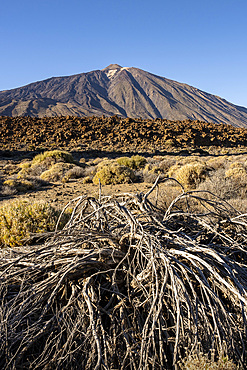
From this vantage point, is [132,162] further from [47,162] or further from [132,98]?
[132,98]

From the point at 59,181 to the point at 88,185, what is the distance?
2.16 metres


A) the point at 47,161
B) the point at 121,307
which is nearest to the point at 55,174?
the point at 47,161

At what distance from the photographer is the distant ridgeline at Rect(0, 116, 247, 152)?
1052 inches

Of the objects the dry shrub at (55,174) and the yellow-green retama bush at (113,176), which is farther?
the dry shrub at (55,174)

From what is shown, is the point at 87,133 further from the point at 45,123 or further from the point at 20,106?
the point at 20,106

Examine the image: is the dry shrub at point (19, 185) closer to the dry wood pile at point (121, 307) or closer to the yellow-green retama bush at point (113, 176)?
the yellow-green retama bush at point (113, 176)

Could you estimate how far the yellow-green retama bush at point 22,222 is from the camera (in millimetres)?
3783

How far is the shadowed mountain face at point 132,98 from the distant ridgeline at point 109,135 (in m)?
94.8

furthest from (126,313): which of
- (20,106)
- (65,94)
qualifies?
(65,94)

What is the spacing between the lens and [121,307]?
1.54 m

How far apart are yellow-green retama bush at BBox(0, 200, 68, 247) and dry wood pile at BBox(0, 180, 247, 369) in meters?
2.00

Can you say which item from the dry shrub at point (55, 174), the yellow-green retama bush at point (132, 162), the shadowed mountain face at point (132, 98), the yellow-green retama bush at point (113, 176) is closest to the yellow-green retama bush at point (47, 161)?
the dry shrub at point (55, 174)

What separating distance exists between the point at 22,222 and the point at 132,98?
586 ft

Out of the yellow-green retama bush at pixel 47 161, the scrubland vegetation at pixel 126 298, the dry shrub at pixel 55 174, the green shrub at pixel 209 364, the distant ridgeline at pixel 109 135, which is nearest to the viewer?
the green shrub at pixel 209 364
